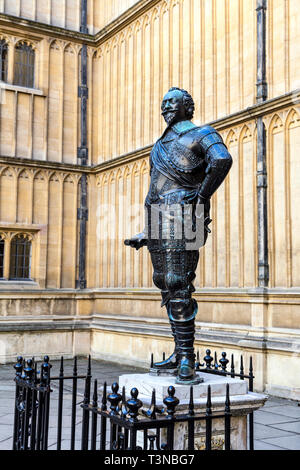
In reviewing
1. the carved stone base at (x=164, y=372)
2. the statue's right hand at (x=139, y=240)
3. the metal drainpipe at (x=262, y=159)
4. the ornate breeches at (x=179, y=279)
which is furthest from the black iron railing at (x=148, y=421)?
the metal drainpipe at (x=262, y=159)

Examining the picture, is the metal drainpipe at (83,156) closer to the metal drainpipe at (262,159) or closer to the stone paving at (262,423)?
the stone paving at (262,423)

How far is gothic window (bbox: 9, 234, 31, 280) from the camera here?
13.3m

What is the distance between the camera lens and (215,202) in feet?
34.4

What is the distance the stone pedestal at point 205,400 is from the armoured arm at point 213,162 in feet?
4.19

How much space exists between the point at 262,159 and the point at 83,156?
5.99 metres

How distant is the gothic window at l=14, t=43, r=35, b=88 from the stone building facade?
31 millimetres

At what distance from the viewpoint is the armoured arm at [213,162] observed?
4012mm

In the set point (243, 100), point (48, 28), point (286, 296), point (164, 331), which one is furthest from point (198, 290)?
point (48, 28)

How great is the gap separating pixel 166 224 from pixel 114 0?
455 inches

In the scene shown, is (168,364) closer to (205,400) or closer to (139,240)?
(205,400)

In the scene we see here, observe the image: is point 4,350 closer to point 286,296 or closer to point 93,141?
point 93,141

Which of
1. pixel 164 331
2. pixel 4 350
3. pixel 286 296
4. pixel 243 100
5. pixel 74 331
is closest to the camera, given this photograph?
pixel 286 296

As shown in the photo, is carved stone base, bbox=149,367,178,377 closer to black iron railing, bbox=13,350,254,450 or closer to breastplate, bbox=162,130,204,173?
black iron railing, bbox=13,350,254,450

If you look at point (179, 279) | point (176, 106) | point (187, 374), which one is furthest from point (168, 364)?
point (176, 106)
